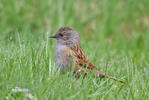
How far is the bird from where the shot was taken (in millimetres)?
6189

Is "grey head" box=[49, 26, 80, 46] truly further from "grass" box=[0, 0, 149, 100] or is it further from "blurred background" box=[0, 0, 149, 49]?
"blurred background" box=[0, 0, 149, 49]

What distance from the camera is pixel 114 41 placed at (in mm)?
11492

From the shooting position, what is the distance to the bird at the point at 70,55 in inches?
244

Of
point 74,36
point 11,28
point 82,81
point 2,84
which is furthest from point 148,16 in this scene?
point 2,84

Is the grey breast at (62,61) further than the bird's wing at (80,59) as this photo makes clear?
No

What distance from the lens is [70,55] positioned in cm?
649

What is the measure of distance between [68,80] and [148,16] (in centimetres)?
769

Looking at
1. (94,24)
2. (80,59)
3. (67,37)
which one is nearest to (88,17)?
(94,24)


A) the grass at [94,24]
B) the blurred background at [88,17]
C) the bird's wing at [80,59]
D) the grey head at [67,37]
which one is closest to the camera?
the bird's wing at [80,59]

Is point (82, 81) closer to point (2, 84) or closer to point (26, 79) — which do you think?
point (26, 79)

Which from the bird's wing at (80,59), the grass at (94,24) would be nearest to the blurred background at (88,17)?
the grass at (94,24)

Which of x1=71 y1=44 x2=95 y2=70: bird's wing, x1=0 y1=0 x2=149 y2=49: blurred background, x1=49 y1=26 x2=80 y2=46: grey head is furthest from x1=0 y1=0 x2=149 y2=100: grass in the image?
x1=49 y1=26 x2=80 y2=46: grey head

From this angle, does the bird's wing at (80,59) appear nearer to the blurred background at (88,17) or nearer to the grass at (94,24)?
the grass at (94,24)

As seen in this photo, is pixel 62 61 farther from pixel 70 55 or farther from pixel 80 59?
pixel 80 59
